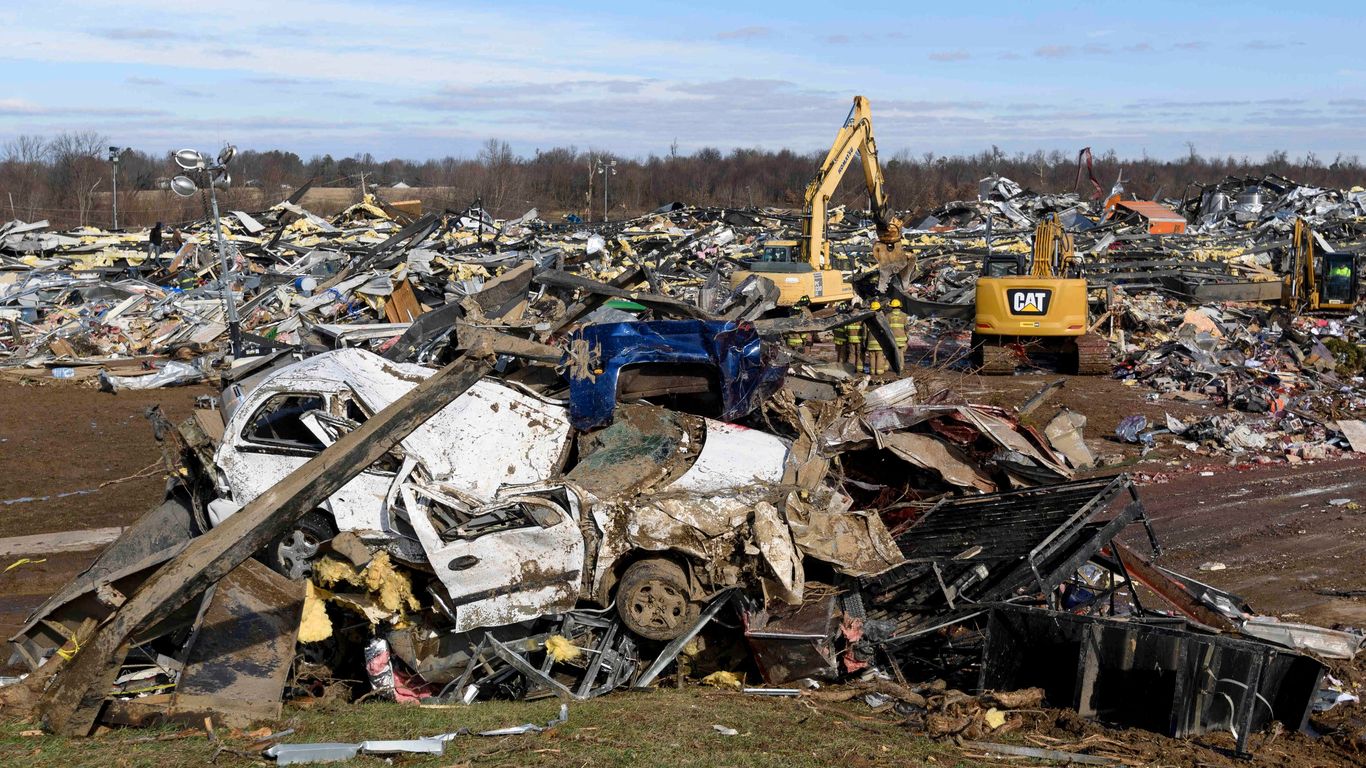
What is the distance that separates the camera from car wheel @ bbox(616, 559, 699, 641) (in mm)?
6875

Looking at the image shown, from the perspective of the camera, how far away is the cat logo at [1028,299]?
17609mm

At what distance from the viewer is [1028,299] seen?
17.7m

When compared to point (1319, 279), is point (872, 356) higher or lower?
lower

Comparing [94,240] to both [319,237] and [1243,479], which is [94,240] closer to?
[319,237]

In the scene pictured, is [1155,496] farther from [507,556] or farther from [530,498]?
[507,556]

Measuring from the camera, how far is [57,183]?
5469cm

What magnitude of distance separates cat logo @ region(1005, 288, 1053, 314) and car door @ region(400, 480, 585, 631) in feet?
41.0

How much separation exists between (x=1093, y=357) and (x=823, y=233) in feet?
18.6

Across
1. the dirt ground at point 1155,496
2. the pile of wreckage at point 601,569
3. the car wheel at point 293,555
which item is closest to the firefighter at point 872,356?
→ the dirt ground at point 1155,496

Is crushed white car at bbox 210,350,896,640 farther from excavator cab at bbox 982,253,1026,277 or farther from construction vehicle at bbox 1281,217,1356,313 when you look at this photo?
construction vehicle at bbox 1281,217,1356,313


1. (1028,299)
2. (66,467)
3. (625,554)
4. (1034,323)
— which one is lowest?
(66,467)

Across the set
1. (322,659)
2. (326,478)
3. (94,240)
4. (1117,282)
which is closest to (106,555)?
(322,659)

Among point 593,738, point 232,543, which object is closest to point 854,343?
point 593,738

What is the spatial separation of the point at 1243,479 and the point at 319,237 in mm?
26750
